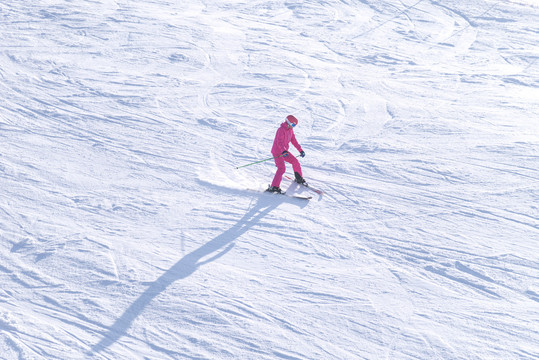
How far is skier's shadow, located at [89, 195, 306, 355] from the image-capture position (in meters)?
4.63

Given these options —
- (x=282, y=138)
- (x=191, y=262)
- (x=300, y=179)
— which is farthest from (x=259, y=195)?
(x=191, y=262)

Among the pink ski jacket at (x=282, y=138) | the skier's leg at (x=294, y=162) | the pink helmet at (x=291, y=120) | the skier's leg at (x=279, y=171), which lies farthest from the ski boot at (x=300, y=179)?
the pink helmet at (x=291, y=120)

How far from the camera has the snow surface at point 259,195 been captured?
4.75m

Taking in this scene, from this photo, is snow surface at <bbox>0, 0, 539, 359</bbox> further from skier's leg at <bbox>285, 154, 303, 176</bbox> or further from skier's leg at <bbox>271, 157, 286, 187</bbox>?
skier's leg at <bbox>285, 154, 303, 176</bbox>

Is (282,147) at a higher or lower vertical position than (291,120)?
lower

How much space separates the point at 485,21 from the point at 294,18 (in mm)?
5210

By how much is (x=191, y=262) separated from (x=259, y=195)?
1.70m

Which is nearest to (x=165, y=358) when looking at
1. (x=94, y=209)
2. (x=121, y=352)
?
(x=121, y=352)

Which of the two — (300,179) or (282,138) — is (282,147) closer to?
(282,138)

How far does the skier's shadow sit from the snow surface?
0.07 feet

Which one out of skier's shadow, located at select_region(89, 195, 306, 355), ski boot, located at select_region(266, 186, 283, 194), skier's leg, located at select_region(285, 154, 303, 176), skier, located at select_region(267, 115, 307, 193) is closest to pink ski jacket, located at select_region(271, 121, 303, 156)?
skier, located at select_region(267, 115, 307, 193)

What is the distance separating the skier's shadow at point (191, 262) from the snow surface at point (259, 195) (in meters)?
0.02

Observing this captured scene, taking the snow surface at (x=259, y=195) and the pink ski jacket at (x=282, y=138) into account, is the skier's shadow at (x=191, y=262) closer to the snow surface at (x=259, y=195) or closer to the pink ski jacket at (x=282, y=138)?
the snow surface at (x=259, y=195)

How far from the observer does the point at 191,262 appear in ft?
18.2
